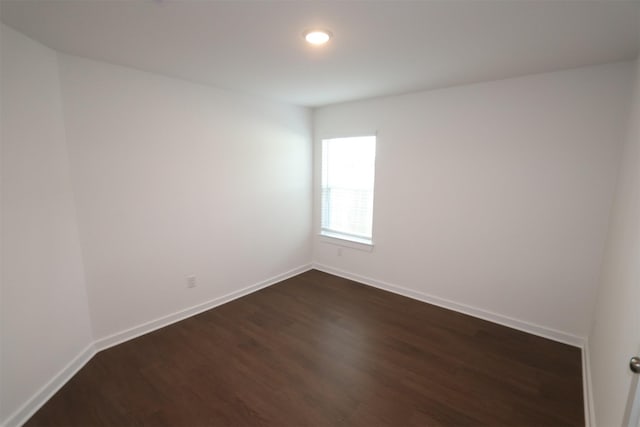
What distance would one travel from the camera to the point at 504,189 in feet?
9.14

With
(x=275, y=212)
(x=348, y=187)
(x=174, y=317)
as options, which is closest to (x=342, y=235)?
(x=348, y=187)

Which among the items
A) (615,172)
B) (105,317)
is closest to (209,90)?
(105,317)

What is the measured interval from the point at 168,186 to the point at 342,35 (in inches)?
82.9

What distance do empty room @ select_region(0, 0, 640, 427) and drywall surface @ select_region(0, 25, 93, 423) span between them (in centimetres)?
1

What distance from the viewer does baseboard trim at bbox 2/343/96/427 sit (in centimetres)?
174

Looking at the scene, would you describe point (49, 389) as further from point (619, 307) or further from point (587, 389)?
point (587, 389)

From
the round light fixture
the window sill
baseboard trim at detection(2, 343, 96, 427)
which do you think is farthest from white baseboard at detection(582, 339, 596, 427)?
baseboard trim at detection(2, 343, 96, 427)

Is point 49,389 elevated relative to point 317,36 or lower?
lower

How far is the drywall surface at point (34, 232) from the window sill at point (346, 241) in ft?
9.68

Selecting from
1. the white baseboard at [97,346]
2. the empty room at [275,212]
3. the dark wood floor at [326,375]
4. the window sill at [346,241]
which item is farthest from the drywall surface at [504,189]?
the white baseboard at [97,346]

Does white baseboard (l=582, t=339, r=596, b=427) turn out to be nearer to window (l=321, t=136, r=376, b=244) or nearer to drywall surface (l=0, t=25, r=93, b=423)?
window (l=321, t=136, r=376, b=244)

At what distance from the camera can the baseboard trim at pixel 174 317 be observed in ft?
8.21

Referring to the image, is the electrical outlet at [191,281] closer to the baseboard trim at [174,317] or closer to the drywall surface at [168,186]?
the drywall surface at [168,186]

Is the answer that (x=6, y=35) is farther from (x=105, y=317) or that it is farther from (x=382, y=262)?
(x=382, y=262)
